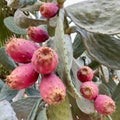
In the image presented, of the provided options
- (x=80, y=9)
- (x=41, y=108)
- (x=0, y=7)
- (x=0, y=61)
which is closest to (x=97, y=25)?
(x=80, y=9)

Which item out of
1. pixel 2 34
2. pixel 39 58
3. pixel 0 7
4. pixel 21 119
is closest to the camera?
pixel 39 58

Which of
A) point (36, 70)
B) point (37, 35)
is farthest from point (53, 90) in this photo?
point (37, 35)

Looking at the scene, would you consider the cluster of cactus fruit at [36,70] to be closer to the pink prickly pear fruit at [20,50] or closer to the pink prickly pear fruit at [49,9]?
the pink prickly pear fruit at [20,50]

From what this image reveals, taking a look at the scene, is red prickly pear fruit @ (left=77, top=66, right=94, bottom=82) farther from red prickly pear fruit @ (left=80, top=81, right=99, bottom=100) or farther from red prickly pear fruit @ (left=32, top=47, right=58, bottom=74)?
red prickly pear fruit @ (left=32, top=47, right=58, bottom=74)

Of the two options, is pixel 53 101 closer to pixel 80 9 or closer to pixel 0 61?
pixel 80 9

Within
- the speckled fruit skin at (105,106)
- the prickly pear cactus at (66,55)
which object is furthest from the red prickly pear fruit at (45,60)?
the speckled fruit skin at (105,106)

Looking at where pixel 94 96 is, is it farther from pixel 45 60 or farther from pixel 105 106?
pixel 45 60

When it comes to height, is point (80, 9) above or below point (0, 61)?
above

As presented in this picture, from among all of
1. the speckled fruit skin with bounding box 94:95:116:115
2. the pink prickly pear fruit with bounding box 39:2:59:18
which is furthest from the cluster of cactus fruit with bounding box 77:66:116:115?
the pink prickly pear fruit with bounding box 39:2:59:18
